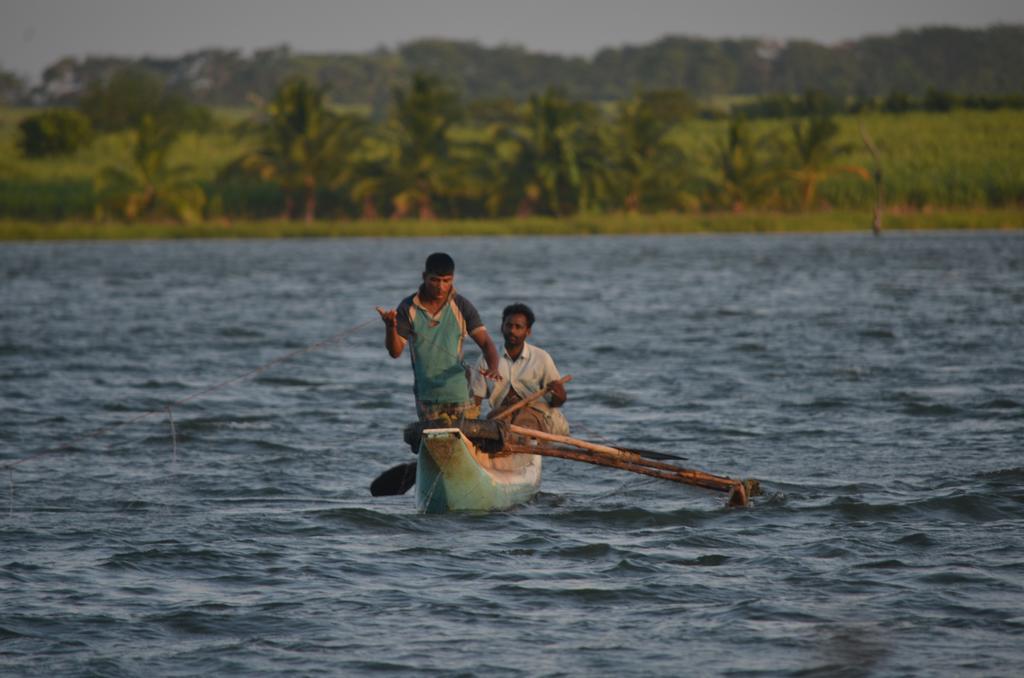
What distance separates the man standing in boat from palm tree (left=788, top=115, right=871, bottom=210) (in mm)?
48496

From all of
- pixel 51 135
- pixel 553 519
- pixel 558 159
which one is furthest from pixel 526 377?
pixel 51 135

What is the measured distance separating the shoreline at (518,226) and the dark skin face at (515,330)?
44.2 metres

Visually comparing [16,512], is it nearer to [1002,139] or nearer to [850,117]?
[1002,139]

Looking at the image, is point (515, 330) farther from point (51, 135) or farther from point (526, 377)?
point (51, 135)

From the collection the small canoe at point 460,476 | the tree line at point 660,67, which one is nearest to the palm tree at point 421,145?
the small canoe at point 460,476

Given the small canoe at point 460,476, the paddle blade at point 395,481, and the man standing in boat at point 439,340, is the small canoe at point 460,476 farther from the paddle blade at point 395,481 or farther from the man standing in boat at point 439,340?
the paddle blade at point 395,481

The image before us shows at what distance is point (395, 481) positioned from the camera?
1190 cm

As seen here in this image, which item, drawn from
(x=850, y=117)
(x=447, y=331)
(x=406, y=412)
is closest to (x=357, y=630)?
(x=447, y=331)

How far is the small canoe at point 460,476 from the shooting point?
10641 mm

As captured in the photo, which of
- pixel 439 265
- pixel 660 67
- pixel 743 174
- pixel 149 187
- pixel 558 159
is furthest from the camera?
pixel 660 67

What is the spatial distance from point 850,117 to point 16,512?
6734cm

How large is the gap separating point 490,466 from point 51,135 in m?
66.2

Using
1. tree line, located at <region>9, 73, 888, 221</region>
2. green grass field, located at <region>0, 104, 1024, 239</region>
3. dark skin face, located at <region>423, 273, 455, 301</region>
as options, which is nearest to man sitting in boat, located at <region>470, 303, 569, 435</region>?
dark skin face, located at <region>423, 273, 455, 301</region>

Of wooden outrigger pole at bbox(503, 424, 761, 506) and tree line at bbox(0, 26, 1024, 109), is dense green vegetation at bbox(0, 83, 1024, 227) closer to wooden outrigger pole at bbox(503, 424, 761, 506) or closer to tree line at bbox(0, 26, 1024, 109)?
wooden outrigger pole at bbox(503, 424, 761, 506)
